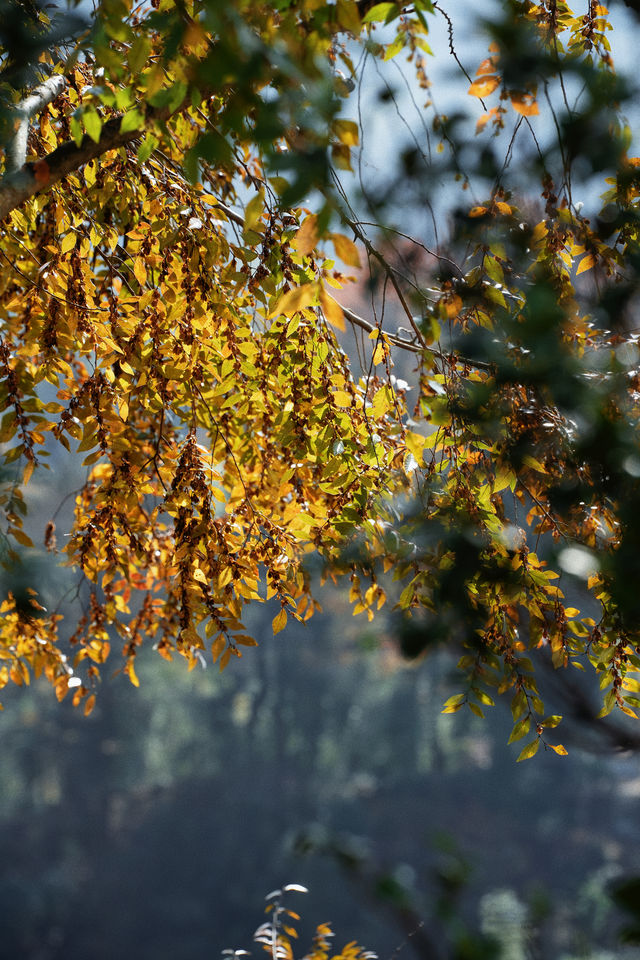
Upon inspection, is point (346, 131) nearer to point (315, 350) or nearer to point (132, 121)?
point (132, 121)

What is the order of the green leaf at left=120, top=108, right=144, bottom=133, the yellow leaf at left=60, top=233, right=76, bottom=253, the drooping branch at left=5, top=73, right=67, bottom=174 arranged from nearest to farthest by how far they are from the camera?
1. the green leaf at left=120, top=108, right=144, bottom=133
2. the drooping branch at left=5, top=73, right=67, bottom=174
3. the yellow leaf at left=60, top=233, right=76, bottom=253

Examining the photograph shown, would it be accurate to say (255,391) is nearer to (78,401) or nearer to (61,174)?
(78,401)

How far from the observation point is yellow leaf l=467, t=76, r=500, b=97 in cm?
110

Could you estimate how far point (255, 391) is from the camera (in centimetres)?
168

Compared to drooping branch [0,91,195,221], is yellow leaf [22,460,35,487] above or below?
below

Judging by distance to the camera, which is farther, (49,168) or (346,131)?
(49,168)

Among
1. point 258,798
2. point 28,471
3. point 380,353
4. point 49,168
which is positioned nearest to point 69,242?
point 49,168

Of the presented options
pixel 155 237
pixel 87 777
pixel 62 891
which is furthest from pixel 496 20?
pixel 87 777

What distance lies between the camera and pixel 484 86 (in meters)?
1.10

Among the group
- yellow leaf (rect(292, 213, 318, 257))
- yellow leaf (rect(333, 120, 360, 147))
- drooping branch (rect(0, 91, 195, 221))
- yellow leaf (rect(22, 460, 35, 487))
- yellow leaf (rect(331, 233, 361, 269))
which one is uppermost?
drooping branch (rect(0, 91, 195, 221))

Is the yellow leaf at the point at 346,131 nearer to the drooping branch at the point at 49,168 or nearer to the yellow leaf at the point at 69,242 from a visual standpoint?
the drooping branch at the point at 49,168

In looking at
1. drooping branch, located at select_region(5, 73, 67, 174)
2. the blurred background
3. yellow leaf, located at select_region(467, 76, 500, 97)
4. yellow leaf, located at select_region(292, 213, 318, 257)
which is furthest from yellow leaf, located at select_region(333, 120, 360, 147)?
the blurred background

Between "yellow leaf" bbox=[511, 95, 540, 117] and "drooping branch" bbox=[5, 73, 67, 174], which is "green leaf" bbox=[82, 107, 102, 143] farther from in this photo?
"yellow leaf" bbox=[511, 95, 540, 117]

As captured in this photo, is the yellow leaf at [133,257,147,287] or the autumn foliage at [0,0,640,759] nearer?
the autumn foliage at [0,0,640,759]
